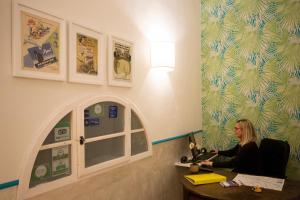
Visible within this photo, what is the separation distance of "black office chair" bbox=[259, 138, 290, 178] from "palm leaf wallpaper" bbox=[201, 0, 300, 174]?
21cm

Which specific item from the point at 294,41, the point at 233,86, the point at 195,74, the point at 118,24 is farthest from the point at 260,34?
the point at 118,24

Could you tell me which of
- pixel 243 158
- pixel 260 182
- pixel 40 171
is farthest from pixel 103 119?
pixel 243 158

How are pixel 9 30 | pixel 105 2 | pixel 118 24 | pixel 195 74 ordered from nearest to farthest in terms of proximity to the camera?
1. pixel 9 30
2. pixel 105 2
3. pixel 118 24
4. pixel 195 74

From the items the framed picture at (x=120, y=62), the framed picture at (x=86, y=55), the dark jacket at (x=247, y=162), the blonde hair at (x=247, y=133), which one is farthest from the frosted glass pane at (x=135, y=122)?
the blonde hair at (x=247, y=133)

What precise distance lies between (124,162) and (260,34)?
7.43 ft

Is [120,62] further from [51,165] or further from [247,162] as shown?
[247,162]

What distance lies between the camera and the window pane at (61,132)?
4.91ft

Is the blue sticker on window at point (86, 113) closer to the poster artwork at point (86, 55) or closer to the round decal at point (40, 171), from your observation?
Answer: the poster artwork at point (86, 55)

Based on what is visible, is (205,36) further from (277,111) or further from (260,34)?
(277,111)

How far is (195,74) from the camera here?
3344 mm

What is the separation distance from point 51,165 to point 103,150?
0.47 m

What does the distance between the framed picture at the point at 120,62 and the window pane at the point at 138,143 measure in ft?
1.54

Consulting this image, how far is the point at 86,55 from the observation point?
67.4 inches

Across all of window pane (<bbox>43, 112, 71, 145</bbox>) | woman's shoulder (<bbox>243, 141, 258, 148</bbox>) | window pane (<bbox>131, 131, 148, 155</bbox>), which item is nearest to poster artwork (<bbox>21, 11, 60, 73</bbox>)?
window pane (<bbox>43, 112, 71, 145</bbox>)
